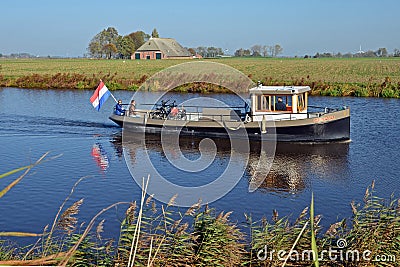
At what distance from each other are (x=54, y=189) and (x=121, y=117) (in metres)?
12.4

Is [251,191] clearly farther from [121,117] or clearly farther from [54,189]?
[121,117]

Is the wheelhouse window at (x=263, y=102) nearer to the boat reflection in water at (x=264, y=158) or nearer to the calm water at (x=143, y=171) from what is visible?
the boat reflection in water at (x=264, y=158)

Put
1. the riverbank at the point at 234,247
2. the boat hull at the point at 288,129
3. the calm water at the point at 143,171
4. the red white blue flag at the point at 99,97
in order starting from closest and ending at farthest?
the riverbank at the point at 234,247, the calm water at the point at 143,171, the boat hull at the point at 288,129, the red white blue flag at the point at 99,97

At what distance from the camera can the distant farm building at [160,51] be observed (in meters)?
118

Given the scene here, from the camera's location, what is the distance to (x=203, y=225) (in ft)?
28.7

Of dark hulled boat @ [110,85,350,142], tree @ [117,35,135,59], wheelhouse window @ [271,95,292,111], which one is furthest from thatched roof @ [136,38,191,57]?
wheelhouse window @ [271,95,292,111]

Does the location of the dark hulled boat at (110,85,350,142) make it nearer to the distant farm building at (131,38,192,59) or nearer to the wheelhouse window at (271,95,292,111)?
the wheelhouse window at (271,95,292,111)

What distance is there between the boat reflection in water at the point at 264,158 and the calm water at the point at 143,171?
0.04m

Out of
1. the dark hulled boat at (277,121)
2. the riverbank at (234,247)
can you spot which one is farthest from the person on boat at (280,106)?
the riverbank at (234,247)

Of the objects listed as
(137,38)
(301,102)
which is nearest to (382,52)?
(137,38)

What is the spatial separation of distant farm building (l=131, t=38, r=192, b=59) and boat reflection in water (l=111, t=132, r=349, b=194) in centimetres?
9236

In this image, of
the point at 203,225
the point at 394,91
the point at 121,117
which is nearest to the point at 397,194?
the point at 203,225

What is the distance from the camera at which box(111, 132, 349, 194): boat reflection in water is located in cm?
1775

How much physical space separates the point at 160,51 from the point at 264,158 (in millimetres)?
98775
